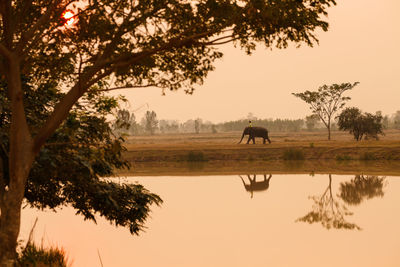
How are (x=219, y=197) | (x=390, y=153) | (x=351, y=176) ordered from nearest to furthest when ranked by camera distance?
(x=219, y=197) → (x=351, y=176) → (x=390, y=153)

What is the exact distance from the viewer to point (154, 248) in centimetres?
1673

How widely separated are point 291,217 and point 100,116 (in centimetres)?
1107

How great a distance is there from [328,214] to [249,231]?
5456mm

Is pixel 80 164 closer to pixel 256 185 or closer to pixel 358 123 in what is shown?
pixel 256 185

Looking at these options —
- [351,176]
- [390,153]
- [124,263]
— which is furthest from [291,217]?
[390,153]

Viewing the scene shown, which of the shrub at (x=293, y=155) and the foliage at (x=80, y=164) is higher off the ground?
the foliage at (x=80, y=164)

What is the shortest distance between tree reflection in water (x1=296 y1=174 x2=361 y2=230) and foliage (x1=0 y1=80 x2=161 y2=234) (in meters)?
9.66

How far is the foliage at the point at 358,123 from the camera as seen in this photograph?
69.9m

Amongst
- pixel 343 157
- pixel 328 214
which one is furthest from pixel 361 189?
pixel 343 157

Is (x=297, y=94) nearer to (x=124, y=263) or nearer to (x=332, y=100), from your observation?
(x=332, y=100)

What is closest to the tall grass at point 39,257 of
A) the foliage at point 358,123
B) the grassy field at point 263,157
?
the grassy field at point 263,157

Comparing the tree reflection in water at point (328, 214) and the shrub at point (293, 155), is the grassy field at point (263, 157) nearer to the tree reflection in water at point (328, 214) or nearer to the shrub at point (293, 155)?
the shrub at point (293, 155)

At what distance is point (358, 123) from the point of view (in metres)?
70.1

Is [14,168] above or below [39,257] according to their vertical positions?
above
